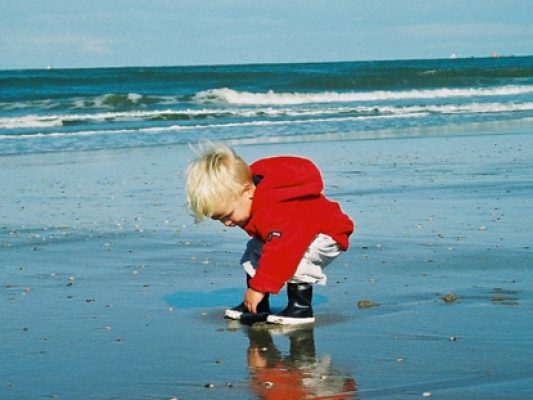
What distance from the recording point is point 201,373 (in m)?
4.04

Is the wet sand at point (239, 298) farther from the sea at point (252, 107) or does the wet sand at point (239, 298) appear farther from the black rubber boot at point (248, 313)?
the sea at point (252, 107)

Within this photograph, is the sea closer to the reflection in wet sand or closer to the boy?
the boy

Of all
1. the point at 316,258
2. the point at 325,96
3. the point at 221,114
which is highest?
the point at 325,96

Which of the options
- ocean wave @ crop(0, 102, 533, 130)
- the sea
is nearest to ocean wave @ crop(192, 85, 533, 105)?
the sea

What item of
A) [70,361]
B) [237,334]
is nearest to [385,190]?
[237,334]

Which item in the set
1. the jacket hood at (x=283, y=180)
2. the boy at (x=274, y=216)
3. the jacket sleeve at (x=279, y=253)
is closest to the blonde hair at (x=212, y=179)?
the boy at (x=274, y=216)

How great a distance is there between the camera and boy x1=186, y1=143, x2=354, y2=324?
459cm

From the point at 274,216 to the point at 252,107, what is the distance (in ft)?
88.5

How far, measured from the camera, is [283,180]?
188 inches

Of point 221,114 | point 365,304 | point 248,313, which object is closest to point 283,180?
point 248,313

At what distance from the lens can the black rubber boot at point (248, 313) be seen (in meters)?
4.93

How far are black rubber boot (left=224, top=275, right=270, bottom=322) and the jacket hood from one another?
1.61 feet

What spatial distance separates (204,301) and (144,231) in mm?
2488

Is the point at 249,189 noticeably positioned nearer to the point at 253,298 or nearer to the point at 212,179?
the point at 212,179
